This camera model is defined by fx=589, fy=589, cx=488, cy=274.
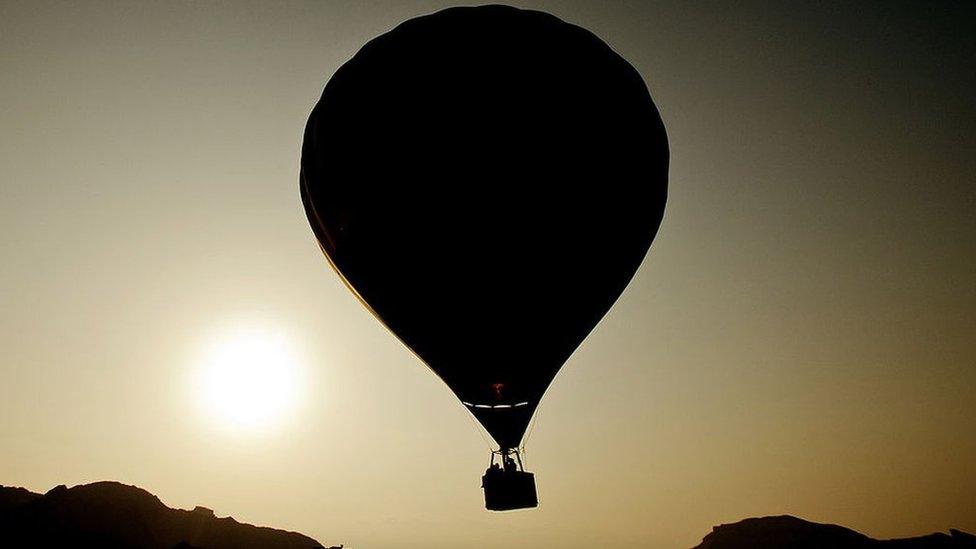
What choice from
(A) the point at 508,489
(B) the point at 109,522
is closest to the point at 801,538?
(B) the point at 109,522

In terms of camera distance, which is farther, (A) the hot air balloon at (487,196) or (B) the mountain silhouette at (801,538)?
(B) the mountain silhouette at (801,538)

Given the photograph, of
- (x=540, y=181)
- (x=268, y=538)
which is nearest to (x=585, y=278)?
(x=540, y=181)

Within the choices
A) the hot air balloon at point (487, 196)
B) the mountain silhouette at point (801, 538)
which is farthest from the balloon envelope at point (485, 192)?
the mountain silhouette at point (801, 538)

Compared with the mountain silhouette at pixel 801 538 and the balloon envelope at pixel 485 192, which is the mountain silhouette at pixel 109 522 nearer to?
the balloon envelope at pixel 485 192

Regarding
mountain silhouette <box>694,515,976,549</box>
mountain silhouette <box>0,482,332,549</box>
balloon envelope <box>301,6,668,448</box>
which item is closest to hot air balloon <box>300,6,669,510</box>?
balloon envelope <box>301,6,668,448</box>

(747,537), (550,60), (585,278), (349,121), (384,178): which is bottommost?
(747,537)

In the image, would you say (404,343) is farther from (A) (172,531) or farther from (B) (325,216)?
(A) (172,531)

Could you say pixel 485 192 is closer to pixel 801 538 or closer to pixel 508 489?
pixel 508 489

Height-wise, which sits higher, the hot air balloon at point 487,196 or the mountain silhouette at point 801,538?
the hot air balloon at point 487,196
